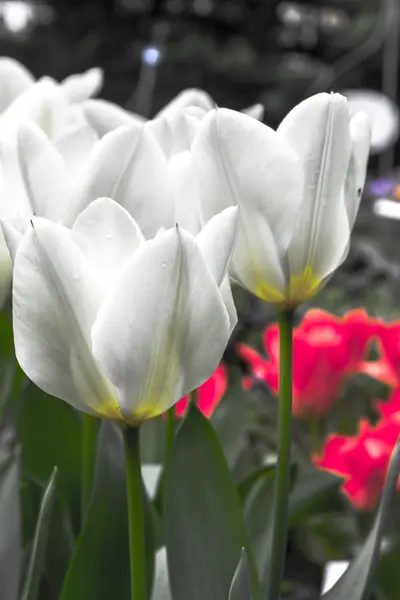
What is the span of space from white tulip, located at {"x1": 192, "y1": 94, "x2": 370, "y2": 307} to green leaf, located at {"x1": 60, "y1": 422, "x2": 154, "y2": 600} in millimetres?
90

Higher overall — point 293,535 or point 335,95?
point 335,95

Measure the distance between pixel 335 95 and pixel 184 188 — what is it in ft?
0.20

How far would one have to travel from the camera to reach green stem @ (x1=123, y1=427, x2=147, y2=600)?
0.89 feet

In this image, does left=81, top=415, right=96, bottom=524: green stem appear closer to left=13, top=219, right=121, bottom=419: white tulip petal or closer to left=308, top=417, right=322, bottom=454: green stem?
left=13, top=219, right=121, bottom=419: white tulip petal

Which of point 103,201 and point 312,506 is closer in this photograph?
point 103,201

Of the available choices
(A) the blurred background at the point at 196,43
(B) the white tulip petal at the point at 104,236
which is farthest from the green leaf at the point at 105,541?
(A) the blurred background at the point at 196,43

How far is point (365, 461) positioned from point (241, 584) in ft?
1.00

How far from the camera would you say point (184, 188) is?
0.31 metres

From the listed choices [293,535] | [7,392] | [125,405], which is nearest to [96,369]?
[125,405]

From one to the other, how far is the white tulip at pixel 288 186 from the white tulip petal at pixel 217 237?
0.04 metres

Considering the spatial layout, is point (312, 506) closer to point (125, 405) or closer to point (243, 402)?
point (243, 402)

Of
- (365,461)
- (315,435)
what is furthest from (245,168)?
(315,435)

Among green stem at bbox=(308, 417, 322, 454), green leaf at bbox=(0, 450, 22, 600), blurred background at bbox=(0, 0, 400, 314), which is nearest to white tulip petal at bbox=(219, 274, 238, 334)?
green leaf at bbox=(0, 450, 22, 600)

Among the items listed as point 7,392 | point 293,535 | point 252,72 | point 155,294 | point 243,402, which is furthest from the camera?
point 252,72
